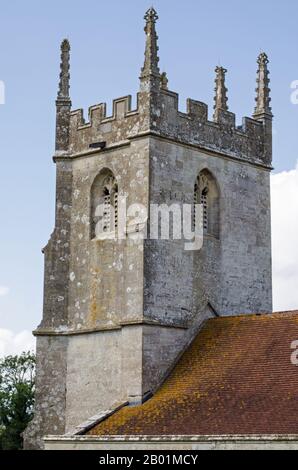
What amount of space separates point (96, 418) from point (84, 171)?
8299mm

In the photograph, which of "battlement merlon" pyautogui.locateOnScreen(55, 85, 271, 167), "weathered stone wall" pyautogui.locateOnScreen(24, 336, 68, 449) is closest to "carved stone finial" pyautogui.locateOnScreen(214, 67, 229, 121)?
"battlement merlon" pyautogui.locateOnScreen(55, 85, 271, 167)

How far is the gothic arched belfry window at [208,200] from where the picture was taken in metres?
32.2

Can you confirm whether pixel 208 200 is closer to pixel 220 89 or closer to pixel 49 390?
pixel 220 89

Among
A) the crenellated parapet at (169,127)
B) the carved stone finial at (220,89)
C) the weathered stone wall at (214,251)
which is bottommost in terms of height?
the weathered stone wall at (214,251)

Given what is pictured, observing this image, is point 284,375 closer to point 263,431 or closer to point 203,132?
point 263,431

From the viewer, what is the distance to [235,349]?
28953 mm

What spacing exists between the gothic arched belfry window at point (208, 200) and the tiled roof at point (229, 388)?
3.16 m

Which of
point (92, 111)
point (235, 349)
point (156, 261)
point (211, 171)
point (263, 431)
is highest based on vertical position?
point (92, 111)

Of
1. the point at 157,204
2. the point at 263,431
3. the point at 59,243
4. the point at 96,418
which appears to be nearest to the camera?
the point at 263,431

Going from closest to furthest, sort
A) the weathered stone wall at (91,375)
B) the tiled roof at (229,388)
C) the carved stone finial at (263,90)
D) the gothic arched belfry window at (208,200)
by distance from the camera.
Answer: the tiled roof at (229,388) < the weathered stone wall at (91,375) < the gothic arched belfry window at (208,200) < the carved stone finial at (263,90)

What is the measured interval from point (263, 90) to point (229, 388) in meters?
11.5

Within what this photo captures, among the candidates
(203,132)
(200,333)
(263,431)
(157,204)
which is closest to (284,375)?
(263,431)

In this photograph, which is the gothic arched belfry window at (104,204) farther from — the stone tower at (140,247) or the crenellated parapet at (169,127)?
the crenellated parapet at (169,127)

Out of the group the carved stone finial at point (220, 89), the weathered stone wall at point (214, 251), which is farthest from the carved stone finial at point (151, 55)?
the carved stone finial at point (220, 89)
